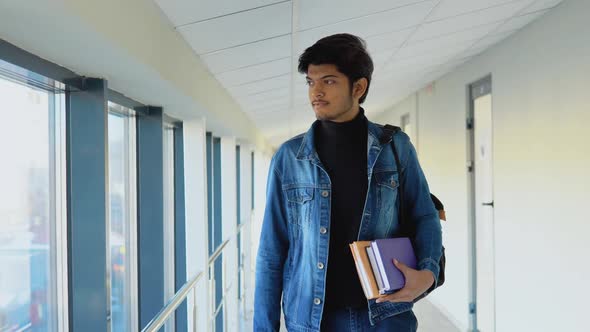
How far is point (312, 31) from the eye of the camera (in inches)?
81.1

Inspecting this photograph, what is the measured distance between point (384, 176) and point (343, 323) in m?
0.35

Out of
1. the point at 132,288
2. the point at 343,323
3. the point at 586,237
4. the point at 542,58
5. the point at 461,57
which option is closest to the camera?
the point at 343,323

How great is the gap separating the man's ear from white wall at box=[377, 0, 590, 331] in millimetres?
1673

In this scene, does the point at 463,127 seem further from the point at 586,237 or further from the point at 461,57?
the point at 586,237

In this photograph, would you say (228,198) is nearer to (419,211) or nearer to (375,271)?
(419,211)

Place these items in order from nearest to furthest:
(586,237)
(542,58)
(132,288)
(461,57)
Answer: (132,288) < (586,237) < (542,58) < (461,57)

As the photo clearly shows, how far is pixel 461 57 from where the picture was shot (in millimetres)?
3838

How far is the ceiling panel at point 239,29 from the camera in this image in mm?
1604

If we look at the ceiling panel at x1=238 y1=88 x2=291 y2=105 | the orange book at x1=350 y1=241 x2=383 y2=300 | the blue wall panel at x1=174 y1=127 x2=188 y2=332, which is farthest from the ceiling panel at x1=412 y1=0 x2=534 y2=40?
the orange book at x1=350 y1=241 x2=383 y2=300

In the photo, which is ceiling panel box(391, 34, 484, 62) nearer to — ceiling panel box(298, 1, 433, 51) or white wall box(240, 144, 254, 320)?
ceiling panel box(298, 1, 433, 51)

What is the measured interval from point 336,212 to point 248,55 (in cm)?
116

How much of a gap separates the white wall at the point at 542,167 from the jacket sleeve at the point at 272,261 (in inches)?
72.7

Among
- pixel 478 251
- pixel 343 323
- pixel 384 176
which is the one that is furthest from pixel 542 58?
pixel 343 323

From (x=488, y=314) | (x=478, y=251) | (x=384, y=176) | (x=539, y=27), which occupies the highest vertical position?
(x=539, y=27)
